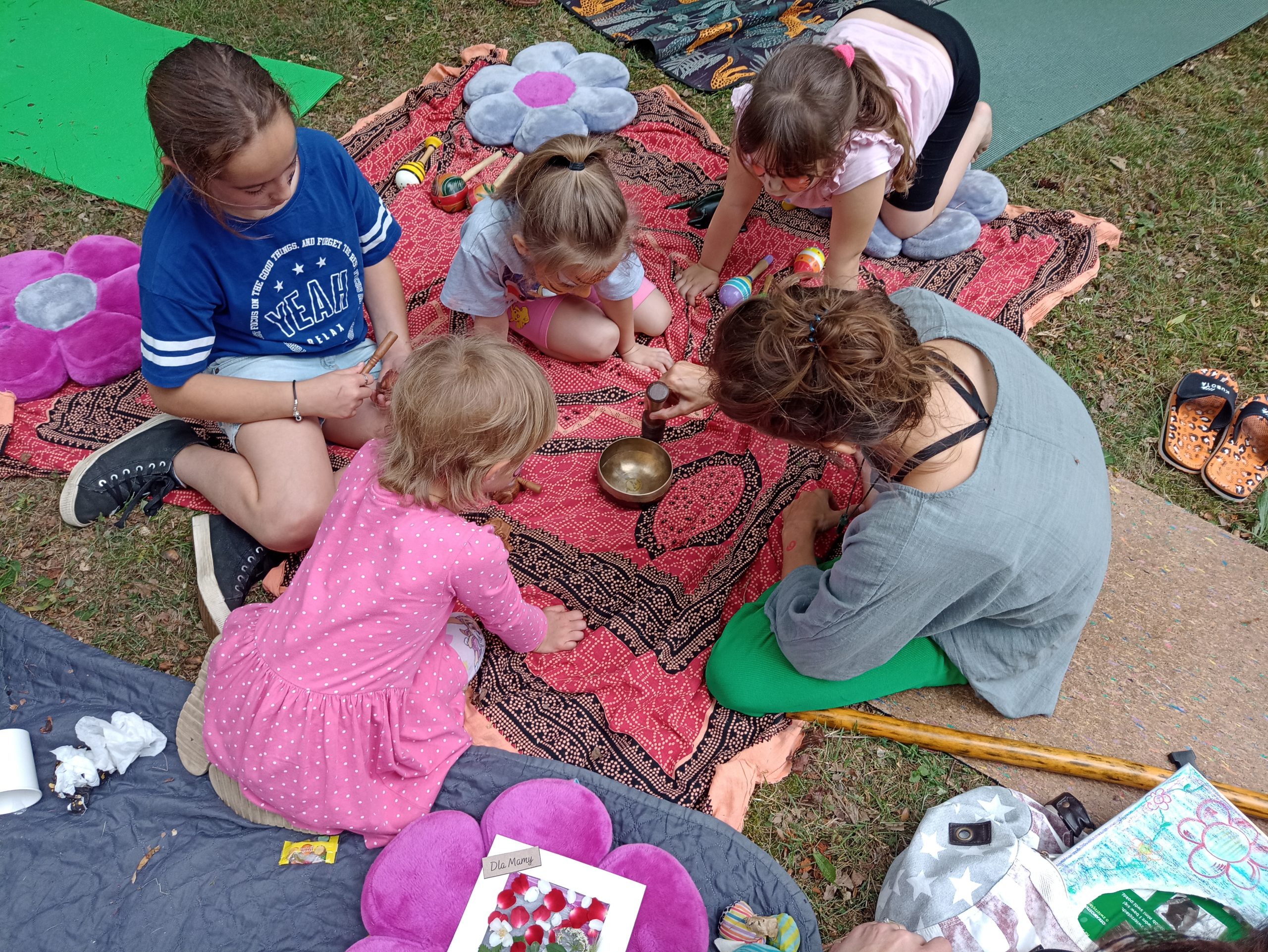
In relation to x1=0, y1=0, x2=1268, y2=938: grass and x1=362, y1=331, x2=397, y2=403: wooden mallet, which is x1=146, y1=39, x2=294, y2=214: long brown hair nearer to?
x1=362, y1=331, x2=397, y2=403: wooden mallet

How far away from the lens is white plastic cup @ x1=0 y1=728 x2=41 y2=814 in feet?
6.43

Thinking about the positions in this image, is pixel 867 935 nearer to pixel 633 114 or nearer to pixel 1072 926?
pixel 1072 926

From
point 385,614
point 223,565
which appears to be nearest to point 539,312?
point 223,565

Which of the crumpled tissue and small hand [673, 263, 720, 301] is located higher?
small hand [673, 263, 720, 301]

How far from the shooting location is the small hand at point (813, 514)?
249cm

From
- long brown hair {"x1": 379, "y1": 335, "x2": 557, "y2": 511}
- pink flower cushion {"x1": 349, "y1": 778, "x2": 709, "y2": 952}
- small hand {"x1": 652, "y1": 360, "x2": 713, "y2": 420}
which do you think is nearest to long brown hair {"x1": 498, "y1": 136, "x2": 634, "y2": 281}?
small hand {"x1": 652, "y1": 360, "x2": 713, "y2": 420}

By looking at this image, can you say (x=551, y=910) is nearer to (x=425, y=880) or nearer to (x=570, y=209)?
(x=425, y=880)

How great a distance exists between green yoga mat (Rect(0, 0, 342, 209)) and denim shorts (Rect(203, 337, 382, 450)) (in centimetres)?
146

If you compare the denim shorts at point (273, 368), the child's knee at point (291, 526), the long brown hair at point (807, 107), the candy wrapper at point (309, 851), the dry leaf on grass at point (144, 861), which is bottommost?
the dry leaf on grass at point (144, 861)

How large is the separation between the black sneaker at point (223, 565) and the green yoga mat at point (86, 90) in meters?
1.76

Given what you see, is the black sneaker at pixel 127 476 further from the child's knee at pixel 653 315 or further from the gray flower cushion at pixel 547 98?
the gray flower cushion at pixel 547 98

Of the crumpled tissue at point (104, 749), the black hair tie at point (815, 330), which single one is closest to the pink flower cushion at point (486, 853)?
the crumpled tissue at point (104, 749)

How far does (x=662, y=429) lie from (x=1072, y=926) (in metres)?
1.79

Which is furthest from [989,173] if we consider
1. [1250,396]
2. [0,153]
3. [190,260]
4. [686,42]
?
[0,153]
